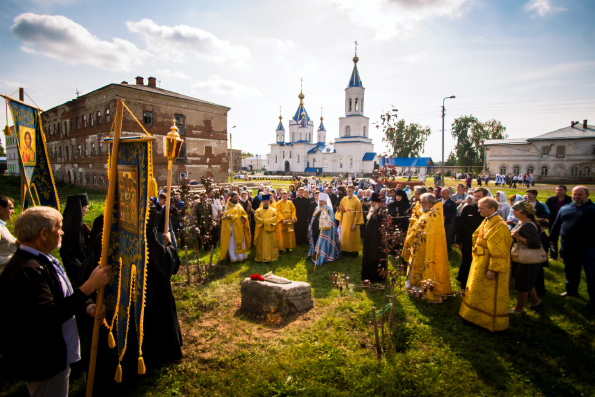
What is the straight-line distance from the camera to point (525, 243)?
189 inches

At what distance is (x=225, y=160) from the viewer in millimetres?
31094

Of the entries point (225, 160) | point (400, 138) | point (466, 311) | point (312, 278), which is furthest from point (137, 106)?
point (400, 138)

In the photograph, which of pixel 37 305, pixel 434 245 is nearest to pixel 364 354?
pixel 434 245

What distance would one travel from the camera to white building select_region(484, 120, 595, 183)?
39.6 meters

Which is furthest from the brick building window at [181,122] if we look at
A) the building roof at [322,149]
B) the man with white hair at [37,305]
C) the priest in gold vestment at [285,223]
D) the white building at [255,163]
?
the white building at [255,163]

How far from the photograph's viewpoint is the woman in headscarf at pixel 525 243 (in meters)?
4.75

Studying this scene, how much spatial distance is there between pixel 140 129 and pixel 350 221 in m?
22.9

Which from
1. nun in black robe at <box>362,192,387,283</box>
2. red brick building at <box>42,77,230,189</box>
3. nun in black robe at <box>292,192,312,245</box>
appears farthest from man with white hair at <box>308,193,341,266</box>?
red brick building at <box>42,77,230,189</box>

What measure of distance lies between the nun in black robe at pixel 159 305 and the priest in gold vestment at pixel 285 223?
210 inches

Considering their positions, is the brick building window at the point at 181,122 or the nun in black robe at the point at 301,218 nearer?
the nun in black robe at the point at 301,218

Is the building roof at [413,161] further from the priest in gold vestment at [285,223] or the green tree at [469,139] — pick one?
the priest in gold vestment at [285,223]

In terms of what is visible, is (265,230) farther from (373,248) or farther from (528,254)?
(528,254)

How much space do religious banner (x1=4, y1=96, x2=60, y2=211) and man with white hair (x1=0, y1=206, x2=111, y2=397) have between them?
2.65 m

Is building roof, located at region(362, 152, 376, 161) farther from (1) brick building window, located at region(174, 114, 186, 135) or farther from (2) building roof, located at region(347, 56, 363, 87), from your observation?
(1) brick building window, located at region(174, 114, 186, 135)
